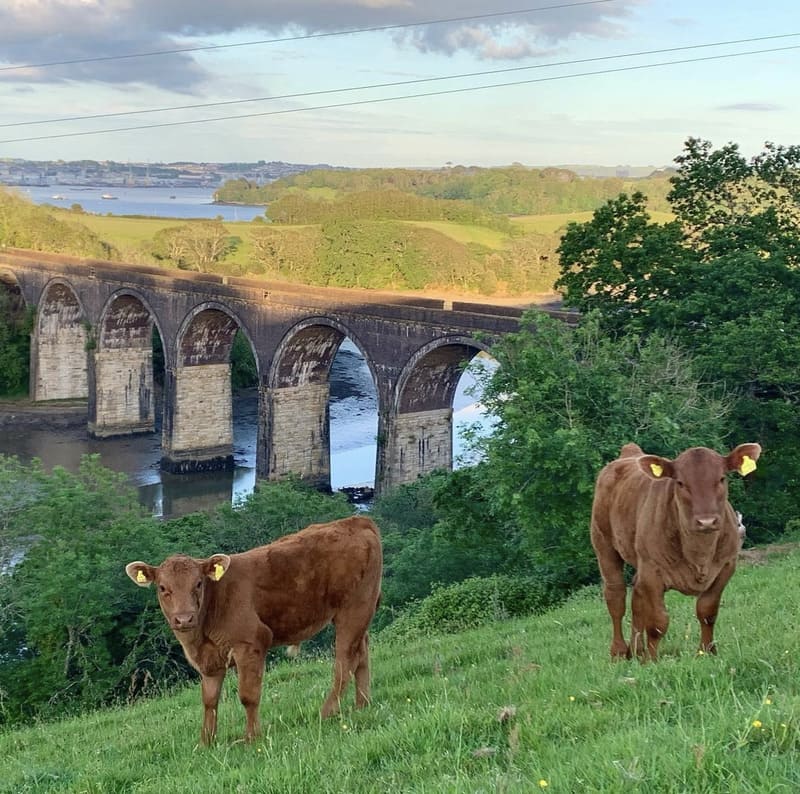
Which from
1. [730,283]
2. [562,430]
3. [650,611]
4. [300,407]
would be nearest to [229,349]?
[300,407]

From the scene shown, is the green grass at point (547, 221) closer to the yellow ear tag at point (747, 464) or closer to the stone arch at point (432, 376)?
the stone arch at point (432, 376)

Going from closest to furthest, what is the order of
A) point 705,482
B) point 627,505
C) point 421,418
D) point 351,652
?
point 705,482 < point 351,652 < point 627,505 < point 421,418

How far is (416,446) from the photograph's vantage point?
3791 centimetres

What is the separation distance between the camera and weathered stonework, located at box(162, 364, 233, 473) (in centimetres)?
4684

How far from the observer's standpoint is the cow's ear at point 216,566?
6.82 m

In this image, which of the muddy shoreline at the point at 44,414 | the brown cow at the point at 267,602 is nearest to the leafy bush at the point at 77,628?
the brown cow at the point at 267,602

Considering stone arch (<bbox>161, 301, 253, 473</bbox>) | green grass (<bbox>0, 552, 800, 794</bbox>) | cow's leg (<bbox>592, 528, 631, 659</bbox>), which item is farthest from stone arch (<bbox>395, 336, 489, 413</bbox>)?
cow's leg (<bbox>592, 528, 631, 659</bbox>)

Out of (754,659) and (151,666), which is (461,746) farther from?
(151,666)

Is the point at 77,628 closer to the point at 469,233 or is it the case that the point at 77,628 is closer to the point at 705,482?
the point at 705,482

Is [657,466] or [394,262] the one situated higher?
[394,262]

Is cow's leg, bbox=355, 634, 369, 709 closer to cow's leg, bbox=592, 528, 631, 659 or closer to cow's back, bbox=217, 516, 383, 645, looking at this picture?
cow's back, bbox=217, 516, 383, 645

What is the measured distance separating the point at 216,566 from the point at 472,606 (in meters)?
8.65

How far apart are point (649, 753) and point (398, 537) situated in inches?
812

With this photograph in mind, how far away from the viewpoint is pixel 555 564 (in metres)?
16.3
